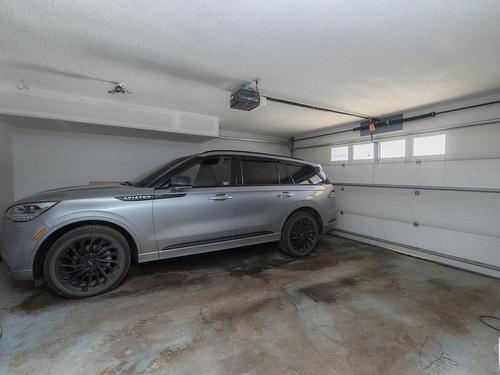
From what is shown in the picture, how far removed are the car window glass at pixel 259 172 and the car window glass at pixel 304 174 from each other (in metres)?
0.34

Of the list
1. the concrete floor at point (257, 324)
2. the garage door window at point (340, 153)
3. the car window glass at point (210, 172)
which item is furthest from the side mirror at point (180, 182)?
the garage door window at point (340, 153)

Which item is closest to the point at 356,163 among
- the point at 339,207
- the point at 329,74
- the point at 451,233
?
the point at 339,207

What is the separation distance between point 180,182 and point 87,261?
1285mm

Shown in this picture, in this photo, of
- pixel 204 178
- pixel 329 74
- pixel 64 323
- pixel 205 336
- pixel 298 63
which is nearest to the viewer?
pixel 205 336

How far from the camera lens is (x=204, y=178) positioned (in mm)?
3240

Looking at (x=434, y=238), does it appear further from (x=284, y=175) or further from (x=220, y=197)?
(x=220, y=197)

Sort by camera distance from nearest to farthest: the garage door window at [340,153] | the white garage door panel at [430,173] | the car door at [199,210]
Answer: the car door at [199,210]
the white garage door panel at [430,173]
the garage door window at [340,153]

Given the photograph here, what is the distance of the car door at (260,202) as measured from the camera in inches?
134

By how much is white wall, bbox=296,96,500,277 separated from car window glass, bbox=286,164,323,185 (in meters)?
1.36

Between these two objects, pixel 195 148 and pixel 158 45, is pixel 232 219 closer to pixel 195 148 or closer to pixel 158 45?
pixel 158 45

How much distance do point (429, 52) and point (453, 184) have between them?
2.37 meters

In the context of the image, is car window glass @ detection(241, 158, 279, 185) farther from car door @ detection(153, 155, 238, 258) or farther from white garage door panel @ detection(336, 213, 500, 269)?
white garage door panel @ detection(336, 213, 500, 269)

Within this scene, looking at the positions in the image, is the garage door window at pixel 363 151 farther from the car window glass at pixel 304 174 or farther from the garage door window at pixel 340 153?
the car window glass at pixel 304 174

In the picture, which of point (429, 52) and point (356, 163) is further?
point (356, 163)
